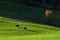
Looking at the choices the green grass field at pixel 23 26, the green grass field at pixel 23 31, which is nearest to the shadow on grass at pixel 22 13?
the green grass field at pixel 23 26

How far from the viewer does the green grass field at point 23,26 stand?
318 inches

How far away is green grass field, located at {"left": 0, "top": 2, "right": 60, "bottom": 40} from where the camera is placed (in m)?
8.07

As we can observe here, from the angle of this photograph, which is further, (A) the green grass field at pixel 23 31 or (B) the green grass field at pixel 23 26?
(A) the green grass field at pixel 23 31

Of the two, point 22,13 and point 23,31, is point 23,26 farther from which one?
point 22,13

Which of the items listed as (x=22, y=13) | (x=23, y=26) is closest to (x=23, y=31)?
(x=23, y=26)

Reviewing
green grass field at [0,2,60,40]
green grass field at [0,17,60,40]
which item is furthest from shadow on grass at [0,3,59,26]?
green grass field at [0,17,60,40]

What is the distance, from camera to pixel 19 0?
1702cm

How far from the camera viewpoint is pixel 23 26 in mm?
10023

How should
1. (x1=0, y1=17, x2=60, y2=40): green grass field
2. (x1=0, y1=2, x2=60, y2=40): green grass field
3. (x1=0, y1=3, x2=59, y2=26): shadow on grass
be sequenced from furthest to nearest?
(x1=0, y1=3, x2=59, y2=26): shadow on grass, (x1=0, y1=17, x2=60, y2=40): green grass field, (x1=0, y1=2, x2=60, y2=40): green grass field

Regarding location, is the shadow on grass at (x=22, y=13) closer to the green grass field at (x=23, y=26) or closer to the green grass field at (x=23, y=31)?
the green grass field at (x=23, y=26)

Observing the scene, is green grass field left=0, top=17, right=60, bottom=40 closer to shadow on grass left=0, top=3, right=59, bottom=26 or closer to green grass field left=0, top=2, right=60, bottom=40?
green grass field left=0, top=2, right=60, bottom=40

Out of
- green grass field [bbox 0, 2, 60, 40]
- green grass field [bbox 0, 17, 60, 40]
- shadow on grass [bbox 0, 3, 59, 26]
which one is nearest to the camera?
green grass field [bbox 0, 2, 60, 40]

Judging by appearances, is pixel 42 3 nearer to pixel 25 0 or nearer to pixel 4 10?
pixel 25 0

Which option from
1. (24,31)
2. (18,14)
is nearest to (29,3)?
(18,14)
